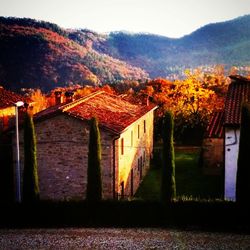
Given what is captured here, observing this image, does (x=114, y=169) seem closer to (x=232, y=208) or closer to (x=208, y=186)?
(x=232, y=208)

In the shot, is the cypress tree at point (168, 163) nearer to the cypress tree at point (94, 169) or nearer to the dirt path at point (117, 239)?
the dirt path at point (117, 239)

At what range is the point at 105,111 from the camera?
90.2ft

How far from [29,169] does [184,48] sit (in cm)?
7658

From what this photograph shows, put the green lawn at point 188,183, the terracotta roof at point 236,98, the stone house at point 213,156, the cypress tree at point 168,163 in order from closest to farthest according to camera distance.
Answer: the cypress tree at point 168,163 → the terracotta roof at point 236,98 → the green lawn at point 188,183 → the stone house at point 213,156

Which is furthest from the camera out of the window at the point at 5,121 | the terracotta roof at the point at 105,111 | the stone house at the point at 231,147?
the window at the point at 5,121

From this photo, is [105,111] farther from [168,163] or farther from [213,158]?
[213,158]

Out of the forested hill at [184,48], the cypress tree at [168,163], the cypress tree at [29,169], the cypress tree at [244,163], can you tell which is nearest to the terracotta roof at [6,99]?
the cypress tree at [29,169]

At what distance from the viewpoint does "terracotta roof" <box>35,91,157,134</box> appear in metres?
24.0

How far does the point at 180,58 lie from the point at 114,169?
69651 millimetres

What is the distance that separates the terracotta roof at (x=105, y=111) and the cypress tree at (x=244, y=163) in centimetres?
684

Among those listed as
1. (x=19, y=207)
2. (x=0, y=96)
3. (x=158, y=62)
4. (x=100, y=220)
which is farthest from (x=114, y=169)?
(x=158, y=62)

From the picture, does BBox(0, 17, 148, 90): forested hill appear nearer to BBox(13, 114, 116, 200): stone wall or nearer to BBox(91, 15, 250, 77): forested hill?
BBox(91, 15, 250, 77): forested hill

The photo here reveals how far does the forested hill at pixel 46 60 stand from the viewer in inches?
2366

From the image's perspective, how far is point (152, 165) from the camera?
36.5 meters
